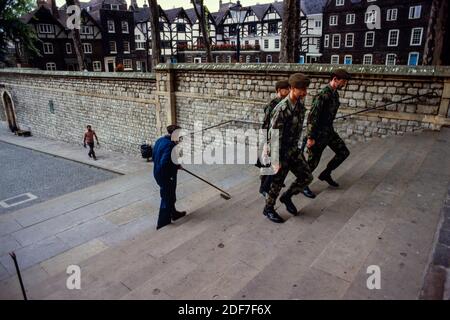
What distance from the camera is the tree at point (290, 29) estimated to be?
1159cm

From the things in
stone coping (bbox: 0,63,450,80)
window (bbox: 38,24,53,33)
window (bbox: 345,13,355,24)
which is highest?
window (bbox: 345,13,355,24)

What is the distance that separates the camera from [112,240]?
5.33 metres

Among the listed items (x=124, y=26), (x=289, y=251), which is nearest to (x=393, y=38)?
(x=124, y=26)

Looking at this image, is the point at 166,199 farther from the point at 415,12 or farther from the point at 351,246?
the point at 415,12

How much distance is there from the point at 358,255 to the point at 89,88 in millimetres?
17475

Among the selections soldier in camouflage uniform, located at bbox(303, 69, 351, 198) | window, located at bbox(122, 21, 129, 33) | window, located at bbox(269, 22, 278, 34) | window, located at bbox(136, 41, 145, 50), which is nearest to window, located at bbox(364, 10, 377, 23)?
window, located at bbox(269, 22, 278, 34)

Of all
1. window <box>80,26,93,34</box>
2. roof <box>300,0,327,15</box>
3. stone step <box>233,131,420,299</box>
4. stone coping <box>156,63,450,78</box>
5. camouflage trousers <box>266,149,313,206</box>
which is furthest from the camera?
roof <box>300,0,327,15</box>

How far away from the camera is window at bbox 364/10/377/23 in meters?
30.6

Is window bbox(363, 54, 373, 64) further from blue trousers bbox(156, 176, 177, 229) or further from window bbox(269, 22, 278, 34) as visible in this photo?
blue trousers bbox(156, 176, 177, 229)

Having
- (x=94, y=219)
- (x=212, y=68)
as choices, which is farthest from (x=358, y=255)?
(x=212, y=68)

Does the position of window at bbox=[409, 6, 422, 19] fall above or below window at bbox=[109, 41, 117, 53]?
above

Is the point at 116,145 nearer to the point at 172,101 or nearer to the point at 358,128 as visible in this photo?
the point at 172,101

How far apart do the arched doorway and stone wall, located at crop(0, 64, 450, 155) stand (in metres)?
0.67

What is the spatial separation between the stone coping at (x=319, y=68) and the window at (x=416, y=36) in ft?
90.5
